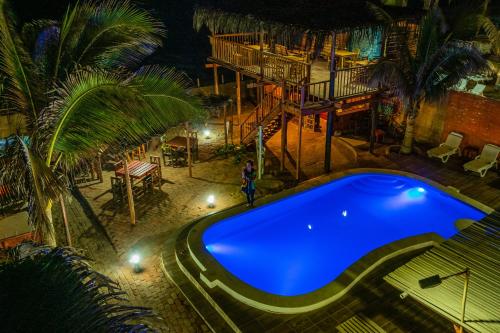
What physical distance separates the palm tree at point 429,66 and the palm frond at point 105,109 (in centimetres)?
864

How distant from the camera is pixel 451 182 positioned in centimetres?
1370

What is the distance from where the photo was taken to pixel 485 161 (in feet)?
46.6

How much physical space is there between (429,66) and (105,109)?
1103 centimetres

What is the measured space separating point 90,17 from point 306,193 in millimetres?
8163

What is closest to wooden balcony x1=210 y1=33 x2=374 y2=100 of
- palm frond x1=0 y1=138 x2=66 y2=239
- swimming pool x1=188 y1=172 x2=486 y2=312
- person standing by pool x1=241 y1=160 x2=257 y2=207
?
swimming pool x1=188 y1=172 x2=486 y2=312

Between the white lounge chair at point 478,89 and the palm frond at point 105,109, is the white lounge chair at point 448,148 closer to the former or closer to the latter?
the white lounge chair at point 478,89

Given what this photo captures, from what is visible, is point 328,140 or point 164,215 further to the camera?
point 328,140

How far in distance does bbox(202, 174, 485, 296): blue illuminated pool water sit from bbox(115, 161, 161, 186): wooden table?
304cm

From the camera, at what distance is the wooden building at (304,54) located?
13.3 meters

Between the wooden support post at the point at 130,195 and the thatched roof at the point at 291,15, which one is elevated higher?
the thatched roof at the point at 291,15

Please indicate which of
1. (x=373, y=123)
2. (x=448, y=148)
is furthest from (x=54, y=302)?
(x=448, y=148)

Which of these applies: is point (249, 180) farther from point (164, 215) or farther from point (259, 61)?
point (259, 61)

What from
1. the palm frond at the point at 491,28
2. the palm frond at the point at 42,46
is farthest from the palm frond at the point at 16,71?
the palm frond at the point at 491,28

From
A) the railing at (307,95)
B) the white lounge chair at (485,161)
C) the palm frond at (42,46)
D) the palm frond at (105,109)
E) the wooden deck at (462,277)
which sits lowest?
the white lounge chair at (485,161)
